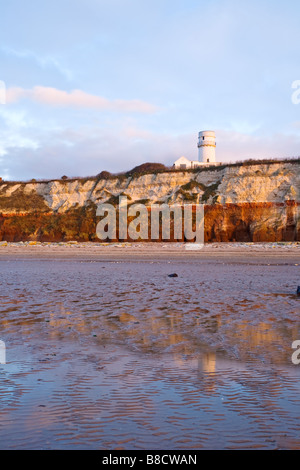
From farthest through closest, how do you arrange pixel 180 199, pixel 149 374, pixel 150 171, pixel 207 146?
pixel 207 146 → pixel 150 171 → pixel 180 199 → pixel 149 374

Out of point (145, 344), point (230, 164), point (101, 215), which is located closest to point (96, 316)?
point (145, 344)

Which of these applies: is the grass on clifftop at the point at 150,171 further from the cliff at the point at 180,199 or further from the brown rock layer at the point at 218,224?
the brown rock layer at the point at 218,224

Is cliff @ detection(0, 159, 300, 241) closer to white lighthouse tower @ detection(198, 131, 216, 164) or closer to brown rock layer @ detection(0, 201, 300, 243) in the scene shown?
brown rock layer @ detection(0, 201, 300, 243)

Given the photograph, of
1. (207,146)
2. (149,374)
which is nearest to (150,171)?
(207,146)

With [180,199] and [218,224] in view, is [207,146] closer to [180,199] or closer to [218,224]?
[180,199]

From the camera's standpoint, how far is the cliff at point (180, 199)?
4312 cm

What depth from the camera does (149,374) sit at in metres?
4.90

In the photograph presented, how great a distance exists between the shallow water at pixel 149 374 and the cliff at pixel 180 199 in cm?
3276

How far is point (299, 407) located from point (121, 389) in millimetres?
1660

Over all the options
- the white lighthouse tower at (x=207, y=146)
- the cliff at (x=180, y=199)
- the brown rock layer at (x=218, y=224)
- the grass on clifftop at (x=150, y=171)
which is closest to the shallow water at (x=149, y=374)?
the brown rock layer at (x=218, y=224)

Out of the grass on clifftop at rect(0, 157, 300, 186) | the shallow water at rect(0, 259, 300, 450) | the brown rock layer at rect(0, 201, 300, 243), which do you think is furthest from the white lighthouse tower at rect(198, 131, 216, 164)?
the shallow water at rect(0, 259, 300, 450)

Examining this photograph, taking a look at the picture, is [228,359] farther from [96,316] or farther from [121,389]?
[96,316]

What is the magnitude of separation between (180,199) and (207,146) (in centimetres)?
2180

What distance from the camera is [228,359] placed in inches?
220
